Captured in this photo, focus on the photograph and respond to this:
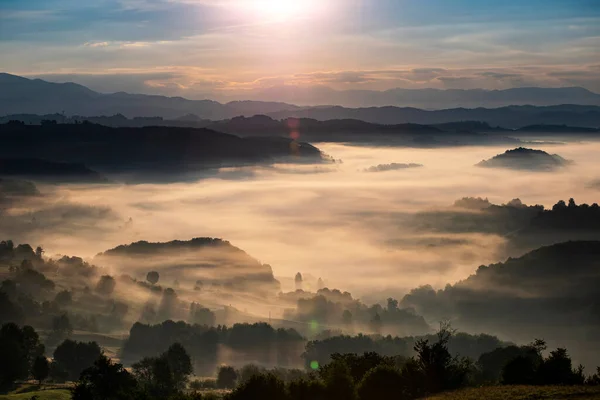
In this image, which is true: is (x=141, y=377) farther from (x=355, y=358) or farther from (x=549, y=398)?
(x=549, y=398)

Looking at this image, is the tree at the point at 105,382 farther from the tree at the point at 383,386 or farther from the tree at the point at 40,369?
the tree at the point at 40,369

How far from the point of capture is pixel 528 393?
201 ft

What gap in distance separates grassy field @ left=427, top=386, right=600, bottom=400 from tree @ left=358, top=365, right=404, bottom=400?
34.5 ft

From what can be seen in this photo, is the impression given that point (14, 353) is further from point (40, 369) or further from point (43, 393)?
point (43, 393)

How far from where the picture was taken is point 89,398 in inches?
3735

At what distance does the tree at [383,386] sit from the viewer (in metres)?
79.1

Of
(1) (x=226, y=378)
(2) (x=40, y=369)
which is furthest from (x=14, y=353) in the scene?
(1) (x=226, y=378)

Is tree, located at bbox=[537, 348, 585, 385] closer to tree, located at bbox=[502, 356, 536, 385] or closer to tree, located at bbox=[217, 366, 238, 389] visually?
tree, located at bbox=[502, 356, 536, 385]

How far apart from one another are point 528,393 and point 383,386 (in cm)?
2124

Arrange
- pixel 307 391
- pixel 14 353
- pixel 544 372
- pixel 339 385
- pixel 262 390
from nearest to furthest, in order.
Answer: pixel 544 372 → pixel 307 391 → pixel 339 385 → pixel 262 390 → pixel 14 353

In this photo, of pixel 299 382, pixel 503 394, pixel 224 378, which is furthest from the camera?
pixel 224 378

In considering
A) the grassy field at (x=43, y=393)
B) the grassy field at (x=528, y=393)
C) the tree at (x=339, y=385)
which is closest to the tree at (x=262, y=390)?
the tree at (x=339, y=385)

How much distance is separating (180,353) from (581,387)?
115245 millimetres

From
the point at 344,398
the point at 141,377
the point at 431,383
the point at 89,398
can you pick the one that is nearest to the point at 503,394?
the point at 431,383
